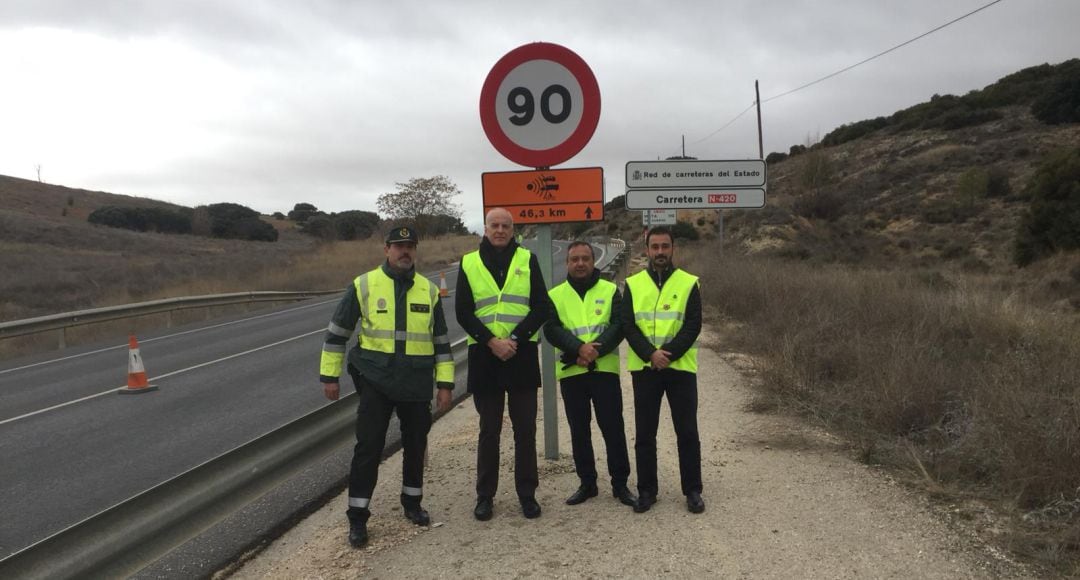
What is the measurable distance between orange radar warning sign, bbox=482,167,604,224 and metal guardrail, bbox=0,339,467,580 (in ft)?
6.37

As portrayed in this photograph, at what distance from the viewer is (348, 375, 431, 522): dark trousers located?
152 inches

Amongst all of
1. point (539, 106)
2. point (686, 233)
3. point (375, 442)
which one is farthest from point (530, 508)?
point (686, 233)

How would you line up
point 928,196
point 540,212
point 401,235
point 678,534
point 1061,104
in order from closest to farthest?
point 678,534 → point 401,235 → point 540,212 → point 928,196 → point 1061,104

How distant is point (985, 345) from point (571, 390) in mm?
6152

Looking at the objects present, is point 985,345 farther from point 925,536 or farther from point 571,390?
point 571,390

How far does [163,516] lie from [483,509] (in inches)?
73.1

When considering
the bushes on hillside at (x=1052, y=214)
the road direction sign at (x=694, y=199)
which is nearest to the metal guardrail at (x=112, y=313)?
the road direction sign at (x=694, y=199)

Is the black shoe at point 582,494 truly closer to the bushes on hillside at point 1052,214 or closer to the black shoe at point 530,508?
the black shoe at point 530,508

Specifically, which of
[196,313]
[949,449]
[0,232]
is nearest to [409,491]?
[949,449]

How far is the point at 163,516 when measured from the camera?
2660 millimetres

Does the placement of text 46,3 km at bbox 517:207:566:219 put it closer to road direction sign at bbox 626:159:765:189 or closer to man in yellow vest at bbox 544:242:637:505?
man in yellow vest at bbox 544:242:637:505

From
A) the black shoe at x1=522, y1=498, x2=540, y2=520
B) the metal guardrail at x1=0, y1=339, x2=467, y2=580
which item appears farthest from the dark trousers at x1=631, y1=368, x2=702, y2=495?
the metal guardrail at x1=0, y1=339, x2=467, y2=580

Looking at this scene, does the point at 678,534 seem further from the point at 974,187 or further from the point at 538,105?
the point at 974,187

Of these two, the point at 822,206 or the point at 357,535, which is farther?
the point at 822,206
